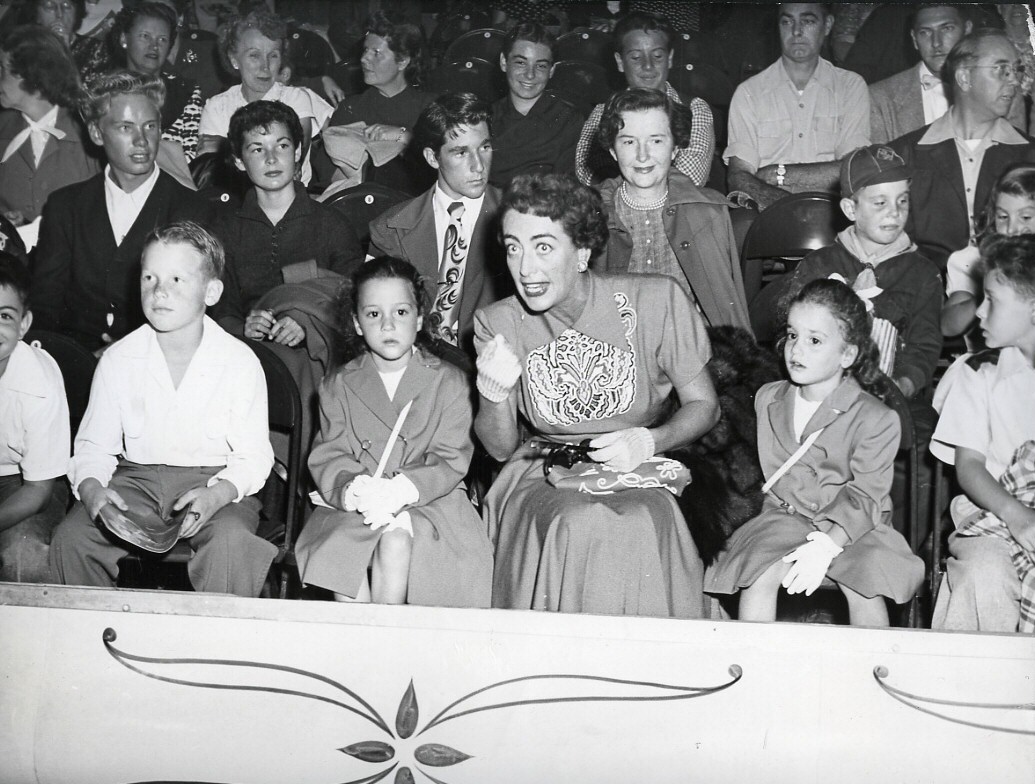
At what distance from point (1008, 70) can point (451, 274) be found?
1807mm

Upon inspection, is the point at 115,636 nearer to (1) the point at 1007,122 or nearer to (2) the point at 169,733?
(2) the point at 169,733

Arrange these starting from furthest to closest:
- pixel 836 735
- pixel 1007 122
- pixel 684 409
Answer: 1. pixel 1007 122
2. pixel 684 409
3. pixel 836 735

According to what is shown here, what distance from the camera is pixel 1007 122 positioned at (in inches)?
142

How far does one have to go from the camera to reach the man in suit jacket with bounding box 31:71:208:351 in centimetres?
373

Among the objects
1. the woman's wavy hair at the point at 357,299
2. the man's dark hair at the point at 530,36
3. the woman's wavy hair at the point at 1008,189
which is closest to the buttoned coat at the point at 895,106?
the woman's wavy hair at the point at 1008,189

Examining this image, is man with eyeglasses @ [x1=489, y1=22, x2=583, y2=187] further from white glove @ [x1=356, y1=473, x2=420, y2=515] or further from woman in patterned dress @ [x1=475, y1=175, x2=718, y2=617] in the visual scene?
white glove @ [x1=356, y1=473, x2=420, y2=515]

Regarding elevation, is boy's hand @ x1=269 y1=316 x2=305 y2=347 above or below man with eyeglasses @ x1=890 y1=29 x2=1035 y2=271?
below

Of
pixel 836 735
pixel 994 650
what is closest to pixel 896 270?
pixel 994 650

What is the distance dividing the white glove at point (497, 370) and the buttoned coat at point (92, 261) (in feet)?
4.22

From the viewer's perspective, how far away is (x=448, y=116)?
3672 mm

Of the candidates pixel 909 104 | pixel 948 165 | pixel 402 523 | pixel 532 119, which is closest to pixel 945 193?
pixel 948 165

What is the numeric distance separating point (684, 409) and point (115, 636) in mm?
1529

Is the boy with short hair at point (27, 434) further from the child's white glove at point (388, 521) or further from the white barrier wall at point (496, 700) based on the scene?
the child's white glove at point (388, 521)

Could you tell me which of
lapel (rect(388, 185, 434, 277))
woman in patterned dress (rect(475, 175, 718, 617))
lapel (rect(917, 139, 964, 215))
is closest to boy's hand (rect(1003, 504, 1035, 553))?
woman in patterned dress (rect(475, 175, 718, 617))
